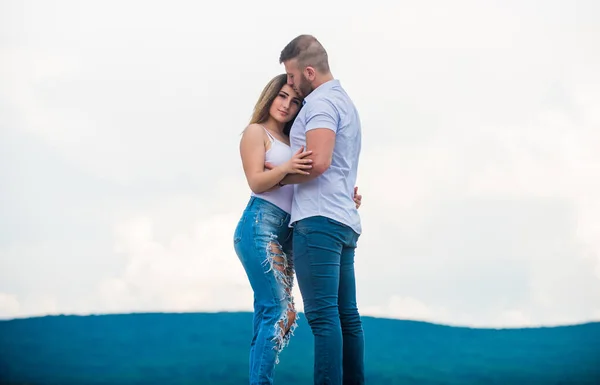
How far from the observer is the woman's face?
276 cm

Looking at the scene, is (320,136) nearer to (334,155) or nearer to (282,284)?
(334,155)

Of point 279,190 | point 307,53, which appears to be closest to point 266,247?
point 279,190

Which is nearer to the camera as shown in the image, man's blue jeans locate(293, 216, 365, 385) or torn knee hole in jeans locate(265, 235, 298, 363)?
man's blue jeans locate(293, 216, 365, 385)

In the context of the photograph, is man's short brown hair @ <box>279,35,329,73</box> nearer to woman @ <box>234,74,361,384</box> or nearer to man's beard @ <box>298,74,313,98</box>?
man's beard @ <box>298,74,313,98</box>

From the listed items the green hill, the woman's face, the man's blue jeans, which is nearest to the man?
the man's blue jeans

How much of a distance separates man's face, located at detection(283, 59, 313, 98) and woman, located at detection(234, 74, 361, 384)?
0.14 m

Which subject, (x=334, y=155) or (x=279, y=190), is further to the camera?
(x=279, y=190)

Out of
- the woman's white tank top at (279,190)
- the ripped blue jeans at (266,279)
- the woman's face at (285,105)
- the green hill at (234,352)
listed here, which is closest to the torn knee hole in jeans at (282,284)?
the ripped blue jeans at (266,279)

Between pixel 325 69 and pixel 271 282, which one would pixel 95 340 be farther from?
pixel 325 69

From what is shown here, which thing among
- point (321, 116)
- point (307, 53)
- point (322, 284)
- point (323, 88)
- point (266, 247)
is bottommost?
point (322, 284)

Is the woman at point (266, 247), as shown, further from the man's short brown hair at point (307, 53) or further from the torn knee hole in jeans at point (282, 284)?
the man's short brown hair at point (307, 53)

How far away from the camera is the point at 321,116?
2400mm

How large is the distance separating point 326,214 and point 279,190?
32 cm

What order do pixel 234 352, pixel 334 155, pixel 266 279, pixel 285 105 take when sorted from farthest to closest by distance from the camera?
pixel 234 352, pixel 285 105, pixel 266 279, pixel 334 155
